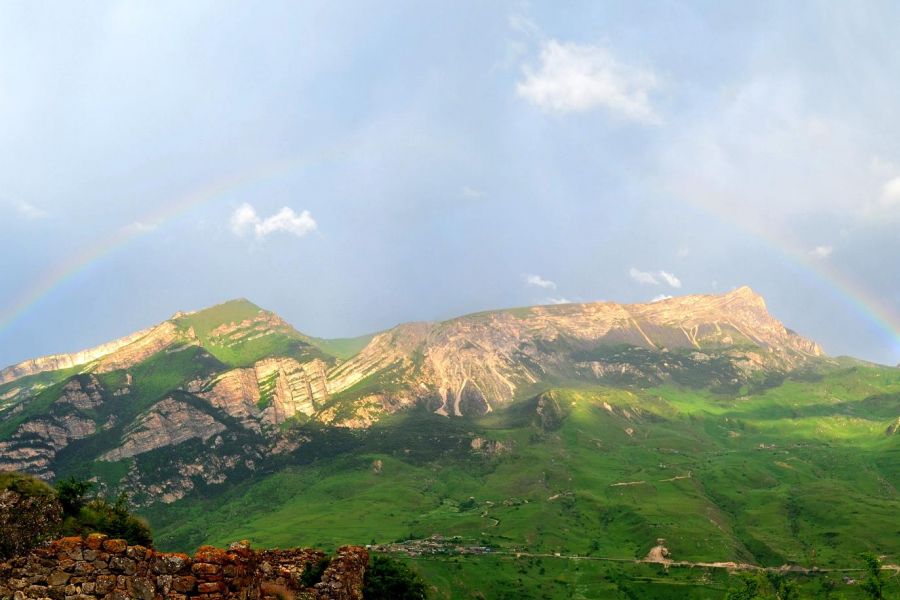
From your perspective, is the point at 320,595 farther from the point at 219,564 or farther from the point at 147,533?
the point at 147,533

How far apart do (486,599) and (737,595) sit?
3838 inches

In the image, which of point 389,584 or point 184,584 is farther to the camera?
point 389,584

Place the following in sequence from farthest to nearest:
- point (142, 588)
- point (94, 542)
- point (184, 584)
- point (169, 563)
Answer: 1. point (169, 563)
2. point (184, 584)
3. point (142, 588)
4. point (94, 542)

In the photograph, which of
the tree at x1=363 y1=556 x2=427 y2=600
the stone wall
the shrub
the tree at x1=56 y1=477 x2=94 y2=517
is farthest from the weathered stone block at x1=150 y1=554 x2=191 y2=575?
the tree at x1=56 y1=477 x2=94 y2=517

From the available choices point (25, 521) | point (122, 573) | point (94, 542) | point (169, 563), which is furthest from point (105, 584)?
point (25, 521)

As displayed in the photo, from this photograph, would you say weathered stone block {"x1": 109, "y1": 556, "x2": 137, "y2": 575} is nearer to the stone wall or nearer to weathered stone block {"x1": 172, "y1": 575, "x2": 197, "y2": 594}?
the stone wall

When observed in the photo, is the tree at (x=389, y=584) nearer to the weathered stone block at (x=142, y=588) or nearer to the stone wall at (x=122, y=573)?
the stone wall at (x=122, y=573)

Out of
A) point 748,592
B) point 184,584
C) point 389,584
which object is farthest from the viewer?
point 748,592

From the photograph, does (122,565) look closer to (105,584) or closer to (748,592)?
(105,584)

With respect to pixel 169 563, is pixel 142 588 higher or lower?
lower

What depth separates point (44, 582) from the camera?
14.0 m

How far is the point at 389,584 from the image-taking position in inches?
1891

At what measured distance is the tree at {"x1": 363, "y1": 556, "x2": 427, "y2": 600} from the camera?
1774 inches

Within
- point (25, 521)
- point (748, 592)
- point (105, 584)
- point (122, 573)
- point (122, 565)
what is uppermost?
point (25, 521)
